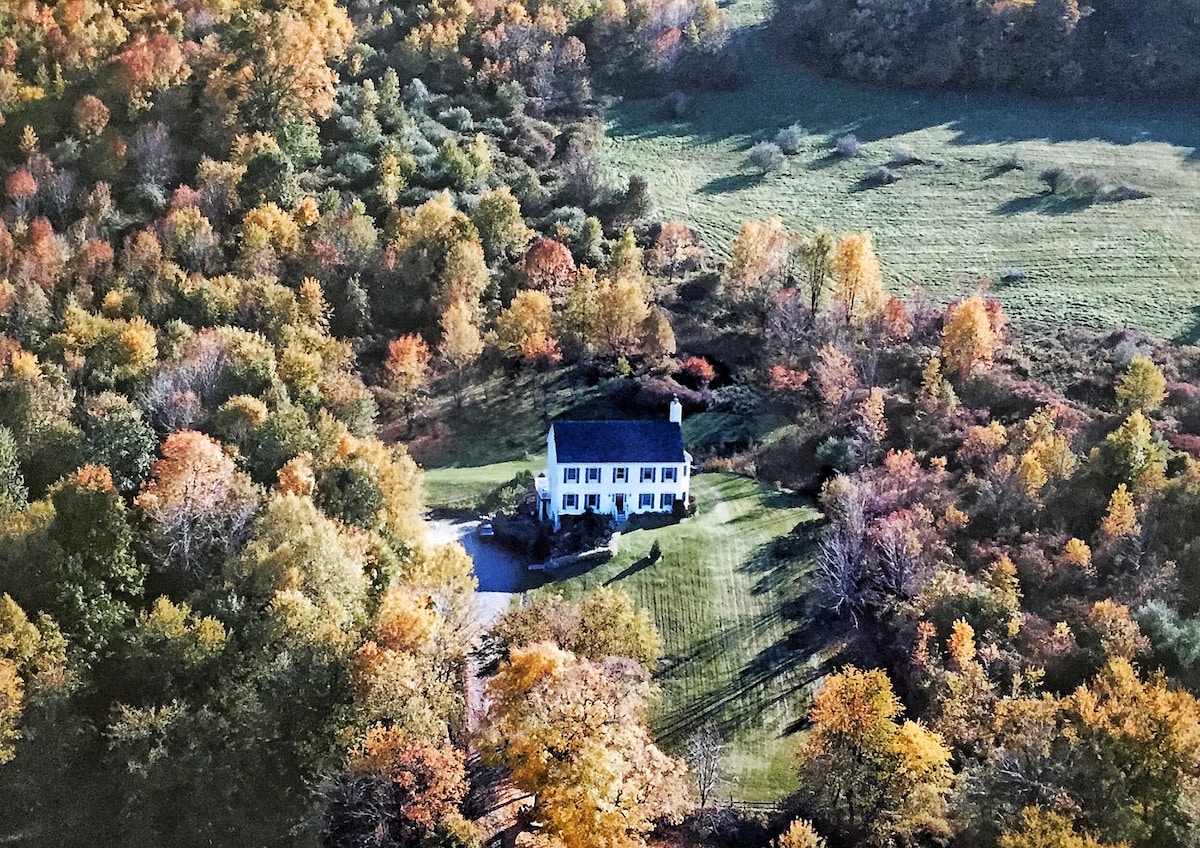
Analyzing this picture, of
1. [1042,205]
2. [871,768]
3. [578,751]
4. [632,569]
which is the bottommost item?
[871,768]

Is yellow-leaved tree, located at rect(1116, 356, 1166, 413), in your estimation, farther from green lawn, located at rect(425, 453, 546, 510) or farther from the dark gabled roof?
green lawn, located at rect(425, 453, 546, 510)

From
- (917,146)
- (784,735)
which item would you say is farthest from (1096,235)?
(784,735)

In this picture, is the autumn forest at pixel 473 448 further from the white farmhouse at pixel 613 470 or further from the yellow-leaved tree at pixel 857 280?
the white farmhouse at pixel 613 470

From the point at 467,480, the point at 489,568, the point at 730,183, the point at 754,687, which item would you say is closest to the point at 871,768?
the point at 754,687

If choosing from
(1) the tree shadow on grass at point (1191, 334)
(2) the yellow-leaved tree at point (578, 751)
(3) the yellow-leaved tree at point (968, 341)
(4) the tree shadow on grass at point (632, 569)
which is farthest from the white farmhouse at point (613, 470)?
(1) the tree shadow on grass at point (1191, 334)

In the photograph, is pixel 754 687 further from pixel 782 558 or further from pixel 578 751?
pixel 578 751

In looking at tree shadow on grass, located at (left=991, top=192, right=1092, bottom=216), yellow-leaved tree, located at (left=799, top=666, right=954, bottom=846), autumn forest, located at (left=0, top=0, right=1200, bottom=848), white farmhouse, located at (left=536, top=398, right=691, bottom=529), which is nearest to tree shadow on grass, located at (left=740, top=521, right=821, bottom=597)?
autumn forest, located at (left=0, top=0, right=1200, bottom=848)
